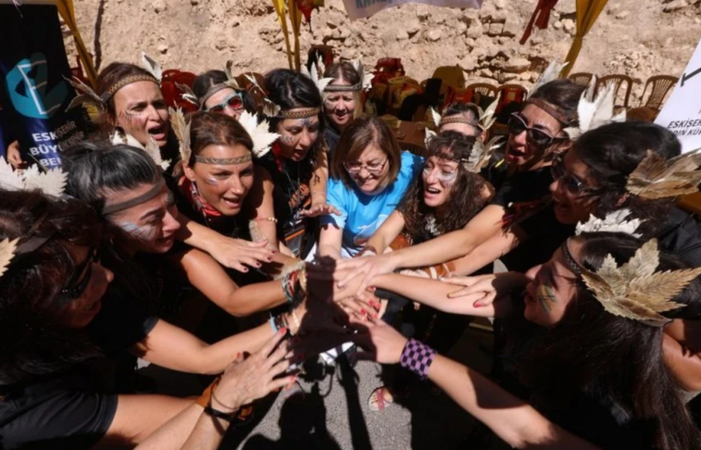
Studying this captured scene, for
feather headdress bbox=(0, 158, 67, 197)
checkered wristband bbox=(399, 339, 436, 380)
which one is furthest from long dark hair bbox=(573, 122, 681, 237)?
feather headdress bbox=(0, 158, 67, 197)

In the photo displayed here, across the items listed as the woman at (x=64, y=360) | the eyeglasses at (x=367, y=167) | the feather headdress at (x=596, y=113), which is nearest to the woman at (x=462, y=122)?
the eyeglasses at (x=367, y=167)

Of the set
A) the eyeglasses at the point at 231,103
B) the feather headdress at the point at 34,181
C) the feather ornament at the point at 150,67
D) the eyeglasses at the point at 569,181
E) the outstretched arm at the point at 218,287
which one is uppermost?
the feather ornament at the point at 150,67

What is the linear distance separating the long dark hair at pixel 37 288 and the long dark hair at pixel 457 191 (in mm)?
2421

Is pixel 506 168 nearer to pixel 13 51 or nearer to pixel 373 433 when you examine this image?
pixel 373 433

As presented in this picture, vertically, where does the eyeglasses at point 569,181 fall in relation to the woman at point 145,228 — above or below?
above

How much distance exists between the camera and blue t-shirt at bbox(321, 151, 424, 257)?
134 inches

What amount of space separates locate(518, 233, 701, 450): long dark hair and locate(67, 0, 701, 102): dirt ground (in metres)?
13.8

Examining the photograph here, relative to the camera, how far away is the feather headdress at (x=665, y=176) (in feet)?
5.57

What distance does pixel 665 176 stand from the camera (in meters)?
1.72

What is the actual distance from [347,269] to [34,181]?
186 cm

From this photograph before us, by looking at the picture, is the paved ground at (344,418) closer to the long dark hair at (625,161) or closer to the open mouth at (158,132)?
the long dark hair at (625,161)

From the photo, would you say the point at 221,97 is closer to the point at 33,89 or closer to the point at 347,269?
the point at 33,89

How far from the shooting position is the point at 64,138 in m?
4.23

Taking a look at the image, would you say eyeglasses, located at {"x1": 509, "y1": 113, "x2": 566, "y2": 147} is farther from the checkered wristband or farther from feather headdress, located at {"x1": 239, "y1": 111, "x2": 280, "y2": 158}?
feather headdress, located at {"x1": 239, "y1": 111, "x2": 280, "y2": 158}
